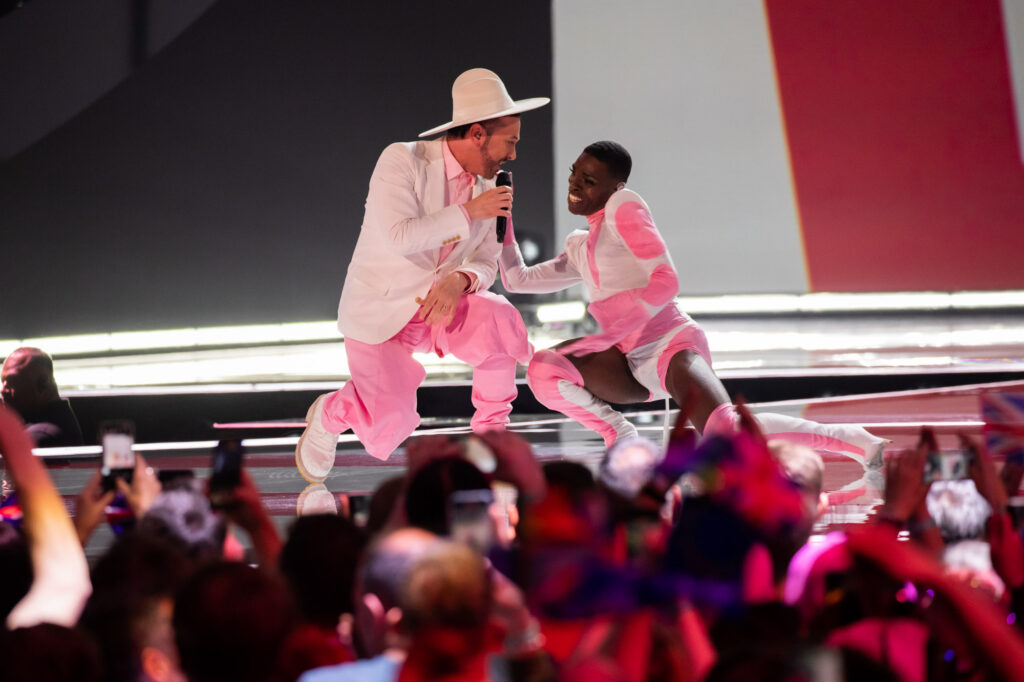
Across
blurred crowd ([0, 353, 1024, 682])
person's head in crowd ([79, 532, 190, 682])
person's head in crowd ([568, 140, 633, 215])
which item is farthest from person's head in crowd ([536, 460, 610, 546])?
person's head in crowd ([568, 140, 633, 215])

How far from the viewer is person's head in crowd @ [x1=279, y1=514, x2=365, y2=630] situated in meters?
1.38

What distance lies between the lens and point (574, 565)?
3.93 feet

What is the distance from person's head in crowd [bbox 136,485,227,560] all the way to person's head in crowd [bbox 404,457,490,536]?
1.10 feet

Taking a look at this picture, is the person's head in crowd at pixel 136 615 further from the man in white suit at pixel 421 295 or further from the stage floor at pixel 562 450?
the man in white suit at pixel 421 295

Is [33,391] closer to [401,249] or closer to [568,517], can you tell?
[401,249]

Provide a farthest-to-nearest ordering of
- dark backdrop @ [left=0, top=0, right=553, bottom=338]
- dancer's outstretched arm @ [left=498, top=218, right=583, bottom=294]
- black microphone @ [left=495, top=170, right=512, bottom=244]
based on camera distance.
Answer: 1. dark backdrop @ [left=0, top=0, right=553, bottom=338]
2. dancer's outstretched arm @ [left=498, top=218, right=583, bottom=294]
3. black microphone @ [left=495, top=170, right=512, bottom=244]

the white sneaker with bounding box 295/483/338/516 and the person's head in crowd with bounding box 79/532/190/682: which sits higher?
the person's head in crowd with bounding box 79/532/190/682

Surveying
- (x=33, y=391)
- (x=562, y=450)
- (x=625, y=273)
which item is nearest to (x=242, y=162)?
(x=33, y=391)

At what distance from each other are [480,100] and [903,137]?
18.5 ft

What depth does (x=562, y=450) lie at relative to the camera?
4438 millimetres

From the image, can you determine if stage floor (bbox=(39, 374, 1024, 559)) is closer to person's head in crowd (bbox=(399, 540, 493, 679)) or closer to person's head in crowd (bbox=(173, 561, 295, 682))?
person's head in crowd (bbox=(173, 561, 295, 682))

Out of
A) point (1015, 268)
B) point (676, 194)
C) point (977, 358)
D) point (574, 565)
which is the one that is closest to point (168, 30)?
point (676, 194)

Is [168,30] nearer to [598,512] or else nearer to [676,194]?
[676,194]

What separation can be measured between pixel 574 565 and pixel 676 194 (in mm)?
7169
